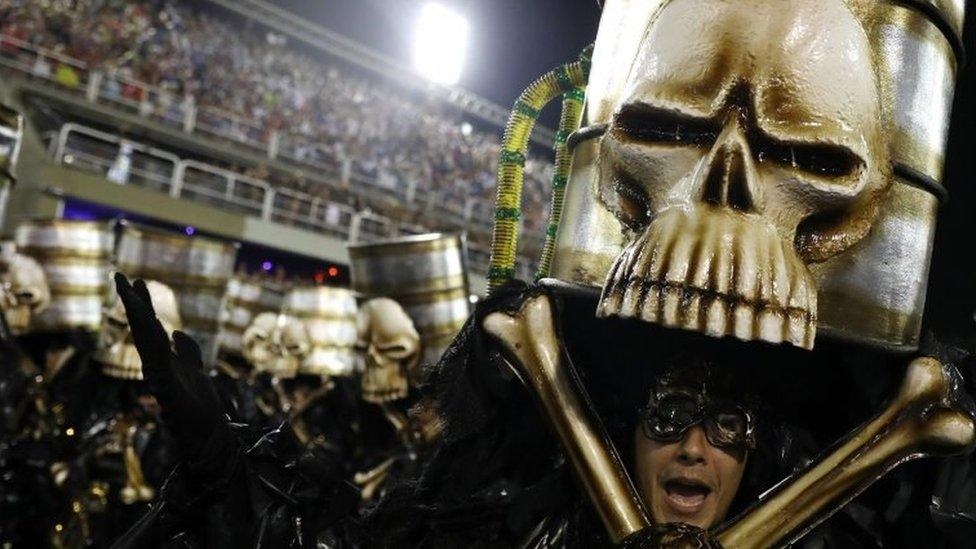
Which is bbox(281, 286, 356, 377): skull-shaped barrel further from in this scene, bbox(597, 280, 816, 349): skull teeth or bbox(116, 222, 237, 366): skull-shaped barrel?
bbox(597, 280, 816, 349): skull teeth

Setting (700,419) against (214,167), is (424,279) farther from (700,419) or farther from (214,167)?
(214,167)

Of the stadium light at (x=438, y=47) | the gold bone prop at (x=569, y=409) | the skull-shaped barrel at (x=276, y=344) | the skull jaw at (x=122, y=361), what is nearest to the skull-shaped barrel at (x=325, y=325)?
the skull-shaped barrel at (x=276, y=344)

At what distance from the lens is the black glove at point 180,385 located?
1.64m

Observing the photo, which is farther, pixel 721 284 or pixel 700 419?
pixel 700 419

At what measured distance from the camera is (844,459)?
4.91 ft

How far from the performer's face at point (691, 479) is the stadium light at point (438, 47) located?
18581 mm

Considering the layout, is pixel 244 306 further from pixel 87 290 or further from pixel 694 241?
pixel 694 241

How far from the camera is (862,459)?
1.49m

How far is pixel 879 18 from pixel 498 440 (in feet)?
3.50

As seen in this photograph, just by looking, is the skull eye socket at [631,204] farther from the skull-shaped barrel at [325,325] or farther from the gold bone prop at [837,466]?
the skull-shaped barrel at [325,325]

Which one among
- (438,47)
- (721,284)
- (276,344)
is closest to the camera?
(721,284)

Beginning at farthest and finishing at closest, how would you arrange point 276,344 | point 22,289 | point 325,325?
point 276,344, point 325,325, point 22,289

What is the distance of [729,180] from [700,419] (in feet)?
1.59

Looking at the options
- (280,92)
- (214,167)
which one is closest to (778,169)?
(214,167)
